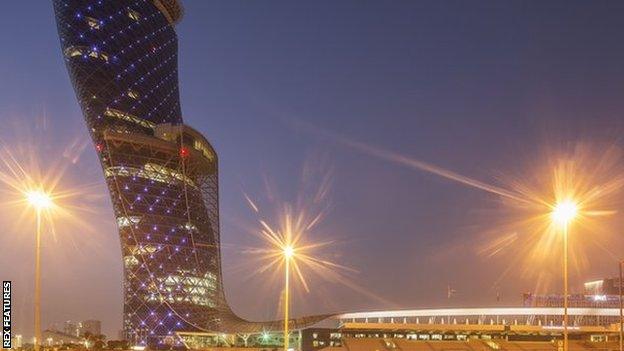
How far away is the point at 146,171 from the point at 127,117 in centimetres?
870

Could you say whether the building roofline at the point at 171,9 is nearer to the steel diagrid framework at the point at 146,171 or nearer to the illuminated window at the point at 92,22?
the steel diagrid framework at the point at 146,171

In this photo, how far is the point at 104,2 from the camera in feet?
401

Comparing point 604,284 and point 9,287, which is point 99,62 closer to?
point 9,287

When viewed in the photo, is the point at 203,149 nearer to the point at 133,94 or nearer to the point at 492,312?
the point at 133,94

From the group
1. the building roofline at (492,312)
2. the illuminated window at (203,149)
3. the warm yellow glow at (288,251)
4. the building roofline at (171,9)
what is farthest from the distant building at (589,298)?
the warm yellow glow at (288,251)

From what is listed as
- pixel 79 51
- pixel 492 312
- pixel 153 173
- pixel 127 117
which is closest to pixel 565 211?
pixel 492 312

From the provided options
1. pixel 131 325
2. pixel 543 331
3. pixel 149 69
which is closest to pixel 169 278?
pixel 131 325

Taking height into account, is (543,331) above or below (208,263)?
below

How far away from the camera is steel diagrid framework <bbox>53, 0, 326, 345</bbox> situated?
116125mm

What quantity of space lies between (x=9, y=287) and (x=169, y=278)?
87.9 metres

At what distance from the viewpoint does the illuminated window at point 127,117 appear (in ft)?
385

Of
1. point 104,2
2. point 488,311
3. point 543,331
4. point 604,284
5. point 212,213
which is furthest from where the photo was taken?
point 604,284

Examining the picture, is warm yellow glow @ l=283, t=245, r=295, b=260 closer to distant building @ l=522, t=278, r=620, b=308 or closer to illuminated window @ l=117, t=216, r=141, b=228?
illuminated window @ l=117, t=216, r=141, b=228

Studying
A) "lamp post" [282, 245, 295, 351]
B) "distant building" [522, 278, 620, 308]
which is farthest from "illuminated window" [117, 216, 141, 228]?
"lamp post" [282, 245, 295, 351]
